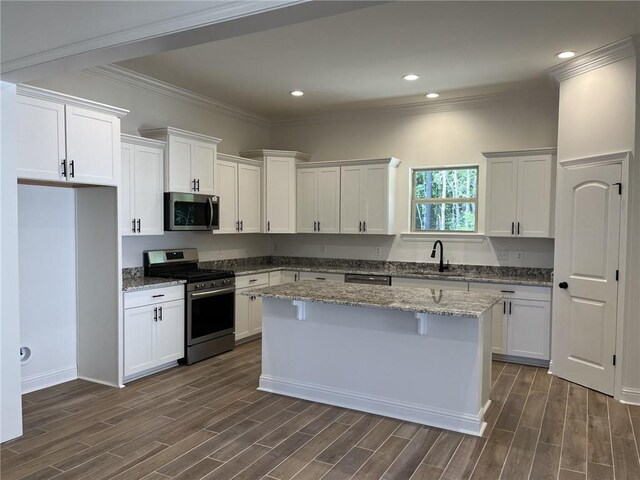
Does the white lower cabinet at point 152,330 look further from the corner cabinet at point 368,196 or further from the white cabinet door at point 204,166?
the corner cabinet at point 368,196

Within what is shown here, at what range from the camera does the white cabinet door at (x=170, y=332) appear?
451cm

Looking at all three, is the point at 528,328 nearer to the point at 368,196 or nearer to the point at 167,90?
the point at 368,196

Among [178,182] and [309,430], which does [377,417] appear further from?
[178,182]

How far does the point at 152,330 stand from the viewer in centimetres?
443

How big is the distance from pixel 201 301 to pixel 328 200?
2212 millimetres

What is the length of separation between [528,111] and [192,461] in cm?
492

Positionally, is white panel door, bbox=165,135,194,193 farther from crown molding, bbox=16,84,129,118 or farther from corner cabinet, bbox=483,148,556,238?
corner cabinet, bbox=483,148,556,238

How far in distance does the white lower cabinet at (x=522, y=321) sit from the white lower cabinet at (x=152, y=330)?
3.22 m

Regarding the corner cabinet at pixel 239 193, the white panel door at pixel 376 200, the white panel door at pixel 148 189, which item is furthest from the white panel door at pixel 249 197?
the white panel door at pixel 376 200

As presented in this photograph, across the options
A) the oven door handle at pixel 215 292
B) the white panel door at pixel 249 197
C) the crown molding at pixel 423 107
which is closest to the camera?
the oven door handle at pixel 215 292

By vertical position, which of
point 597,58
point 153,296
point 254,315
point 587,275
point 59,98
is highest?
point 597,58

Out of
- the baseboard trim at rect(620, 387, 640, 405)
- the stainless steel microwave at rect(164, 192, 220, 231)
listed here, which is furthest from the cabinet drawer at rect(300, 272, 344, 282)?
the baseboard trim at rect(620, 387, 640, 405)

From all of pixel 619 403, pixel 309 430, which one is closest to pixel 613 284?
pixel 619 403

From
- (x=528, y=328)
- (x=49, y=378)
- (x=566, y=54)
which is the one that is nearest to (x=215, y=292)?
(x=49, y=378)
